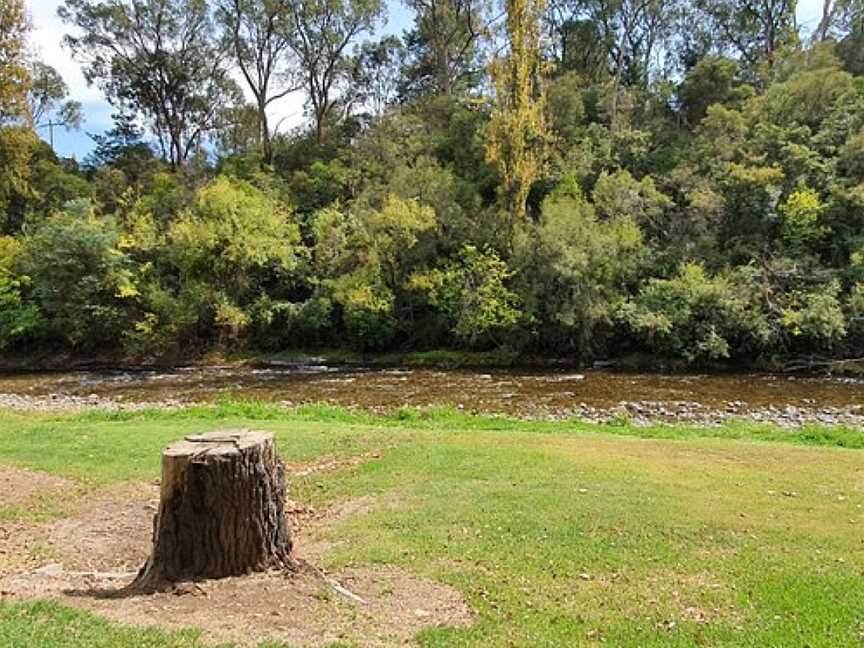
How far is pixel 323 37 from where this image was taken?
43188mm

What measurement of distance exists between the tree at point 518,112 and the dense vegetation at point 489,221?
4.0 inches

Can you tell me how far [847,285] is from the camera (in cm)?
2495

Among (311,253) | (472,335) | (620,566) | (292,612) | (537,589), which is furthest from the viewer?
(311,253)

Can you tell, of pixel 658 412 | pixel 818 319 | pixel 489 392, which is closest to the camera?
pixel 658 412

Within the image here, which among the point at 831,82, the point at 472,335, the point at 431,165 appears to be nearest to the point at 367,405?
the point at 472,335

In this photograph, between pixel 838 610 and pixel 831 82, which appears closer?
pixel 838 610

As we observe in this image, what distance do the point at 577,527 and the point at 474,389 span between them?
560 inches

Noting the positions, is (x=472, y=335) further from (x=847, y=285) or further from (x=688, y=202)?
(x=847, y=285)

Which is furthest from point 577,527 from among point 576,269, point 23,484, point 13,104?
point 13,104

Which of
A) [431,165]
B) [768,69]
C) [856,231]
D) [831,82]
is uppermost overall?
[768,69]

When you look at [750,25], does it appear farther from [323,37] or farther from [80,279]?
[80,279]

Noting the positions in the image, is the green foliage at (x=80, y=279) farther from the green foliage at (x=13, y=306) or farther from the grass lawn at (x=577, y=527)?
the grass lawn at (x=577, y=527)

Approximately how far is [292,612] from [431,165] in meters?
30.0

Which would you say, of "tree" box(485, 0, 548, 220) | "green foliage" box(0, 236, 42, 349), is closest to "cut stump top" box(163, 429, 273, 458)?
"tree" box(485, 0, 548, 220)
